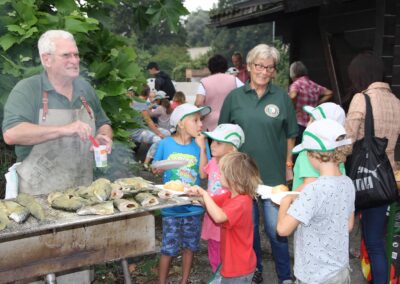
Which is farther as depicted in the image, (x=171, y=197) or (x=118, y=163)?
(x=118, y=163)

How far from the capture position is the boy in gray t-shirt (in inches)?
103

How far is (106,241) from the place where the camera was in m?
2.86

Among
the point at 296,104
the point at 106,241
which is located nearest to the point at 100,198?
the point at 106,241

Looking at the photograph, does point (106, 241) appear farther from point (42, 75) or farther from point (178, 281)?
point (178, 281)

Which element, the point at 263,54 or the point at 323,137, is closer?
the point at 323,137

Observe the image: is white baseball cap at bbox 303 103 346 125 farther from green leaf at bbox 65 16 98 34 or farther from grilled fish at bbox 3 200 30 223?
grilled fish at bbox 3 200 30 223

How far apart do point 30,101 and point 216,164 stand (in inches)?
→ 55.9

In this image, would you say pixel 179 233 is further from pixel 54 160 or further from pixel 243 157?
pixel 54 160

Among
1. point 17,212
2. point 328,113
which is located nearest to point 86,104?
point 17,212

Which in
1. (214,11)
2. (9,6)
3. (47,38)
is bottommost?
(47,38)

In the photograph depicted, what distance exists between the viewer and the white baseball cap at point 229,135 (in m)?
3.53

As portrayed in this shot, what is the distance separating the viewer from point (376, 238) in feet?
11.6

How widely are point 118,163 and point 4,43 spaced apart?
1385 mm

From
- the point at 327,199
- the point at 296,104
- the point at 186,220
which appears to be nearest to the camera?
the point at 327,199
